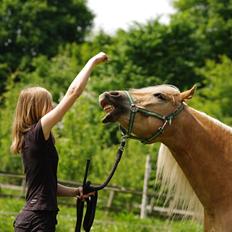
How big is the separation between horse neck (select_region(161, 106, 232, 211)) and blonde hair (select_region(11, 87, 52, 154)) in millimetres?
927

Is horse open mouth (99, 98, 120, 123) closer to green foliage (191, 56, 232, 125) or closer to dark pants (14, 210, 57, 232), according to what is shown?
dark pants (14, 210, 57, 232)

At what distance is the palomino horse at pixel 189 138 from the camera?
4.06 meters

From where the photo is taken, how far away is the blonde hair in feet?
12.3

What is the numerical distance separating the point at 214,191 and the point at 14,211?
21.0 feet

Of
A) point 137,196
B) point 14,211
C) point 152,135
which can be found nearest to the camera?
point 152,135

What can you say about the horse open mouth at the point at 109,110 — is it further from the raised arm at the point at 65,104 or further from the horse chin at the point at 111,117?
the raised arm at the point at 65,104

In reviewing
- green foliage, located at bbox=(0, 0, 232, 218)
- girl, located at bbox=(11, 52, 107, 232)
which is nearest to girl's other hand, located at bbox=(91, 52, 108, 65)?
girl, located at bbox=(11, 52, 107, 232)

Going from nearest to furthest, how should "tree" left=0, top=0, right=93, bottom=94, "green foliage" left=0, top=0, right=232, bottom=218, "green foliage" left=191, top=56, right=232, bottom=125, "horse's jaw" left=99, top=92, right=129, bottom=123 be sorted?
1. "horse's jaw" left=99, top=92, right=129, bottom=123
2. "green foliage" left=0, top=0, right=232, bottom=218
3. "green foliage" left=191, top=56, right=232, bottom=125
4. "tree" left=0, top=0, right=93, bottom=94

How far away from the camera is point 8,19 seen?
34.3 meters

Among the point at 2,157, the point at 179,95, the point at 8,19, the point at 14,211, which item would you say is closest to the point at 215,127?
the point at 179,95

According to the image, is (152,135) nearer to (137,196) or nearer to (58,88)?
(137,196)

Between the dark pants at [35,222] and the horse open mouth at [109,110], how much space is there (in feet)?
2.49

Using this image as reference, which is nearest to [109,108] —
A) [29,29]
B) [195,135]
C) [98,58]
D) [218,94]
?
[98,58]

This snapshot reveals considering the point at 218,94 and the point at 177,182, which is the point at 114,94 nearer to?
the point at 177,182
